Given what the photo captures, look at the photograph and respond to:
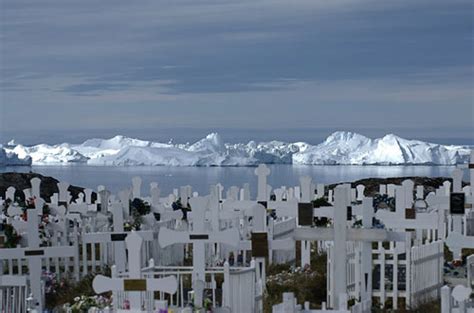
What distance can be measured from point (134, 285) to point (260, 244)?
317cm

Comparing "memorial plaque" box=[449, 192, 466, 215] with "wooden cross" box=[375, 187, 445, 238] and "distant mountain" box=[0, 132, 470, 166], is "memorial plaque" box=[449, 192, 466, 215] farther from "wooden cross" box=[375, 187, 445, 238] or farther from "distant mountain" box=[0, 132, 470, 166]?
"distant mountain" box=[0, 132, 470, 166]

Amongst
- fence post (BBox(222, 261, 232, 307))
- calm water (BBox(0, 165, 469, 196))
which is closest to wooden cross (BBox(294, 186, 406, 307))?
fence post (BBox(222, 261, 232, 307))

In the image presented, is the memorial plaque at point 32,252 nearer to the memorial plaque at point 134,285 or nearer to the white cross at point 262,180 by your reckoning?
the memorial plaque at point 134,285

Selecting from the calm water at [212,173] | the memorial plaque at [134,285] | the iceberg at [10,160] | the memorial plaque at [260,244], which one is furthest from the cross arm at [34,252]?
the calm water at [212,173]

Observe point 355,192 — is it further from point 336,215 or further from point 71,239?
point 336,215

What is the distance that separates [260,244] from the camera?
14.5m

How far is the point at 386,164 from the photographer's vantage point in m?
105

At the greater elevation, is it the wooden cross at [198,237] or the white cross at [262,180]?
the white cross at [262,180]

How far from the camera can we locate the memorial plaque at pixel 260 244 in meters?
14.3

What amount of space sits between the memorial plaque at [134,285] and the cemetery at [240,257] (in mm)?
14

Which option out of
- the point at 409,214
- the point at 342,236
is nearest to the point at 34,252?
the point at 342,236

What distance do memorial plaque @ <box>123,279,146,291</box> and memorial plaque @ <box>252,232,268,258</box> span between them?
2999mm

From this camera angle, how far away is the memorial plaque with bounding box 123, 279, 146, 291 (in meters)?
11.6

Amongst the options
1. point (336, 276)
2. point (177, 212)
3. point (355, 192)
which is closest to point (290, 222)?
point (177, 212)
